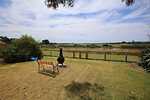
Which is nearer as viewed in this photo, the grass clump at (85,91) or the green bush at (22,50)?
the grass clump at (85,91)

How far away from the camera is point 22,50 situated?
20438mm

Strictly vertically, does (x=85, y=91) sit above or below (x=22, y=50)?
below

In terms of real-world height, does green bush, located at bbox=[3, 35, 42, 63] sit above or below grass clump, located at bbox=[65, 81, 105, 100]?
above

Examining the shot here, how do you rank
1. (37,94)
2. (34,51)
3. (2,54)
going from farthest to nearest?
(34,51) < (2,54) < (37,94)

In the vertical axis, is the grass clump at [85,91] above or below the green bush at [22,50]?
below

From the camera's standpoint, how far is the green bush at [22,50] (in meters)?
19.2

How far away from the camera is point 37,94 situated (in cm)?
709

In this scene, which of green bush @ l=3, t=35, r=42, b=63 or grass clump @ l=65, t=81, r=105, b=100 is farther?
green bush @ l=3, t=35, r=42, b=63

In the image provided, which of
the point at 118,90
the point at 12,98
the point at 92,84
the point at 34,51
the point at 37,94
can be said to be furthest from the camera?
the point at 34,51

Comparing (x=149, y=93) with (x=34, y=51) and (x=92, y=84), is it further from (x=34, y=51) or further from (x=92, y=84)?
(x=34, y=51)

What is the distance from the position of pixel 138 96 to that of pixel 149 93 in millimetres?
765

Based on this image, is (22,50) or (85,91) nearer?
(85,91)

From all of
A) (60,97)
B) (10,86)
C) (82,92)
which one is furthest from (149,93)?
(10,86)

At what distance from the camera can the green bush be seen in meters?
19.2
